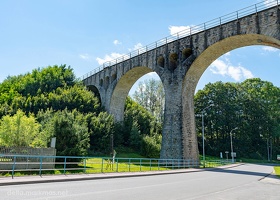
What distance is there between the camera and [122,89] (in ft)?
107

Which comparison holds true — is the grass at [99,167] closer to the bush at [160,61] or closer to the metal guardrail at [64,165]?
the metal guardrail at [64,165]

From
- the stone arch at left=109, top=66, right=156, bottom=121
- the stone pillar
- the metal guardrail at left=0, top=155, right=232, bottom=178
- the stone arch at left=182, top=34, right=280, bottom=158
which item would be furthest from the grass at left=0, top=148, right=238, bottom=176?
the stone arch at left=109, top=66, right=156, bottom=121

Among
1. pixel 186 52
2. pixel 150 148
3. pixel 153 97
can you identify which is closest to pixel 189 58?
pixel 186 52

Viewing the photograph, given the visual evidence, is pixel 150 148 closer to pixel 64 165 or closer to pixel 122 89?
pixel 122 89

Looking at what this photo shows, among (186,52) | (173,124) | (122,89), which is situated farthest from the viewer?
(122,89)

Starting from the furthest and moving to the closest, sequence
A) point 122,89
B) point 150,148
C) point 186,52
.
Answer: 1. point 122,89
2. point 150,148
3. point 186,52

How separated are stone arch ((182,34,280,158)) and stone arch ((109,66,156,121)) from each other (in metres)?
7.52

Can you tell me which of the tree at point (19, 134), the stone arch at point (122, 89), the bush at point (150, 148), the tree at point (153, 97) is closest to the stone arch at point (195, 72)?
the bush at point (150, 148)

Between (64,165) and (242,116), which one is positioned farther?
(242,116)

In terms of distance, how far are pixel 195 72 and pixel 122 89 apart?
12552mm

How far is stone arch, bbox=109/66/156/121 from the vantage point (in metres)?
29.8

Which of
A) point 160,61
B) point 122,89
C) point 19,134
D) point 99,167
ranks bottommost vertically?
point 99,167

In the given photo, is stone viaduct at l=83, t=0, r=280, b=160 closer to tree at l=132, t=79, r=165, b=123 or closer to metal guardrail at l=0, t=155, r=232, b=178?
metal guardrail at l=0, t=155, r=232, b=178

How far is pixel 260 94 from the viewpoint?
55.6m
